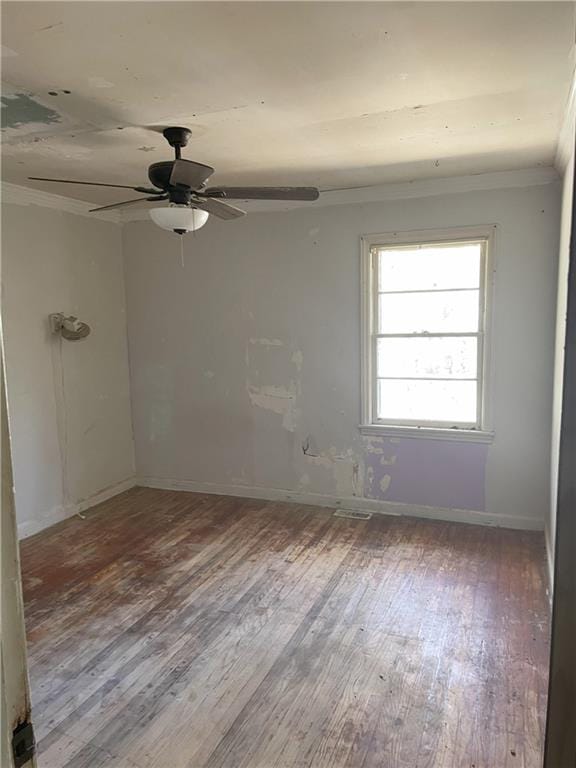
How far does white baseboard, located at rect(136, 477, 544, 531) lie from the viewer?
13.0 ft

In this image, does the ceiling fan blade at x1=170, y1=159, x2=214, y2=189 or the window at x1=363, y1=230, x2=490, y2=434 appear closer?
the ceiling fan blade at x1=170, y1=159, x2=214, y2=189

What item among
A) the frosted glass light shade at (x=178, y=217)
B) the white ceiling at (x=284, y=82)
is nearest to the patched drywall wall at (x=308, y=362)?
the white ceiling at (x=284, y=82)

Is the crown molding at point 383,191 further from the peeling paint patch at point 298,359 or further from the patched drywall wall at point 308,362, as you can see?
the peeling paint patch at point 298,359

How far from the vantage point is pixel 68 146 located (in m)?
2.92

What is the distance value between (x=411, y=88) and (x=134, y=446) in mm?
4005

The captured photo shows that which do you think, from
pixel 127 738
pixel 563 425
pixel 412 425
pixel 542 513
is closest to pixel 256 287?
pixel 412 425

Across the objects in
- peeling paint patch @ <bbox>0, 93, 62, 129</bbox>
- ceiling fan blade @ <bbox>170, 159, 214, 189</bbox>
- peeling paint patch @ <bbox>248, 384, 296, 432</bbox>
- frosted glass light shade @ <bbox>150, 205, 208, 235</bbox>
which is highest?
peeling paint patch @ <bbox>0, 93, 62, 129</bbox>

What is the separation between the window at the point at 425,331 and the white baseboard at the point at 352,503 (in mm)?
660

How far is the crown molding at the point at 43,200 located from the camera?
12.4 feet

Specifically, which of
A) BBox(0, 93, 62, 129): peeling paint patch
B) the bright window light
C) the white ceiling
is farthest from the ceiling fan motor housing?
the bright window light

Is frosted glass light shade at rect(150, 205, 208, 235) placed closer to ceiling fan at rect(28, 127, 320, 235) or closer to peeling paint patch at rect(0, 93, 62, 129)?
ceiling fan at rect(28, 127, 320, 235)

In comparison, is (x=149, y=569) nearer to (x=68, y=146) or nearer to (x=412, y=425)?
(x=412, y=425)

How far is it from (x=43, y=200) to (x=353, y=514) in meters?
3.46

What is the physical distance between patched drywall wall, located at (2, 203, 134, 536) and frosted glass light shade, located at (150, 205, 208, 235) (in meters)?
1.83
